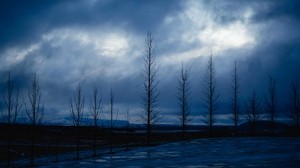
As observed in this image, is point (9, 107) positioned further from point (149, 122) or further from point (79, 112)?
point (149, 122)

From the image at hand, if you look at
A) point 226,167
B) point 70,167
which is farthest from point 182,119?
point 226,167

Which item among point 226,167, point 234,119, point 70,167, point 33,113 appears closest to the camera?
point 226,167

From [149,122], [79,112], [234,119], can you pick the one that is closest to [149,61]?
[149,122]

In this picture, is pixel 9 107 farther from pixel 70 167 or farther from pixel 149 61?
pixel 149 61

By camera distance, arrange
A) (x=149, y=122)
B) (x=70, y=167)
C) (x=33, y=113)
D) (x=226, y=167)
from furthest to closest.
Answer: (x=149, y=122) < (x=33, y=113) < (x=70, y=167) < (x=226, y=167)

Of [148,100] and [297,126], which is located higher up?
[148,100]

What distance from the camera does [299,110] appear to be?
44188mm

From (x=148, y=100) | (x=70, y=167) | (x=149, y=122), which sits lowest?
(x=70, y=167)

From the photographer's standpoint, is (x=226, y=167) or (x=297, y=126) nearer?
(x=226, y=167)

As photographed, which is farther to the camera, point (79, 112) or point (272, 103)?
point (272, 103)

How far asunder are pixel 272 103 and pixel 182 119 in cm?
1402

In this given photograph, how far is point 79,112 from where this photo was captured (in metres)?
25.3

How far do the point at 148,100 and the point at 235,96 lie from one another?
50.0 ft

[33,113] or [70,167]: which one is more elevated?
[33,113]
